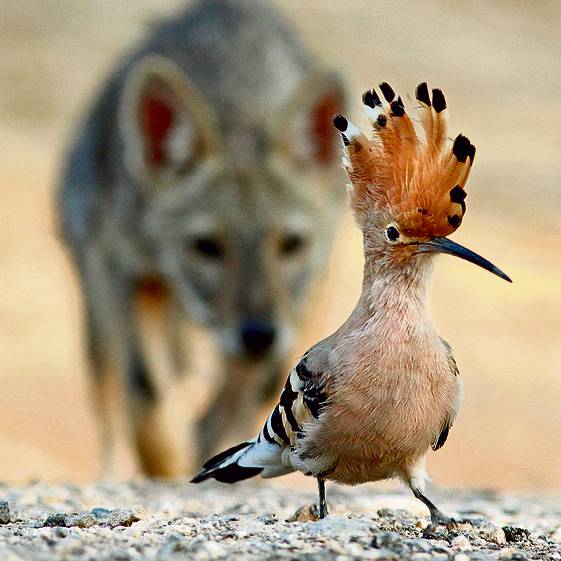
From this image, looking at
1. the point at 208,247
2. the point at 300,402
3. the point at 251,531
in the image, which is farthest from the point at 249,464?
the point at 208,247

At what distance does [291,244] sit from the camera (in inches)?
421

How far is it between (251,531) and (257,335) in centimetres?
534

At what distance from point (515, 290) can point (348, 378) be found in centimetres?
1351

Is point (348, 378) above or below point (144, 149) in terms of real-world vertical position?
below

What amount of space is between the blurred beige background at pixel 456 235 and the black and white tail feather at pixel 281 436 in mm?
6213

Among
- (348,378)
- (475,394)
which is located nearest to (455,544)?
(348,378)

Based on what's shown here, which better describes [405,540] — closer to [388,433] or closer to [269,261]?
[388,433]

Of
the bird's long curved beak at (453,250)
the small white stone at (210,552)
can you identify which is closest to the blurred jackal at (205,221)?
the bird's long curved beak at (453,250)

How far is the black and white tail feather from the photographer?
447cm

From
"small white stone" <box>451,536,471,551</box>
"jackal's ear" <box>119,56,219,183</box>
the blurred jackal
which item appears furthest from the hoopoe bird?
"jackal's ear" <box>119,56,219,183</box>

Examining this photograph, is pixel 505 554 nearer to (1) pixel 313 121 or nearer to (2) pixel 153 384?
(2) pixel 153 384

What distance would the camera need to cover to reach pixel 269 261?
10352 mm

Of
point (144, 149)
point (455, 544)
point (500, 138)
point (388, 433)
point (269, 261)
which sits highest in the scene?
point (500, 138)

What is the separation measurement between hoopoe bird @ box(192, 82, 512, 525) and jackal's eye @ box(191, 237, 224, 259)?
591 cm
